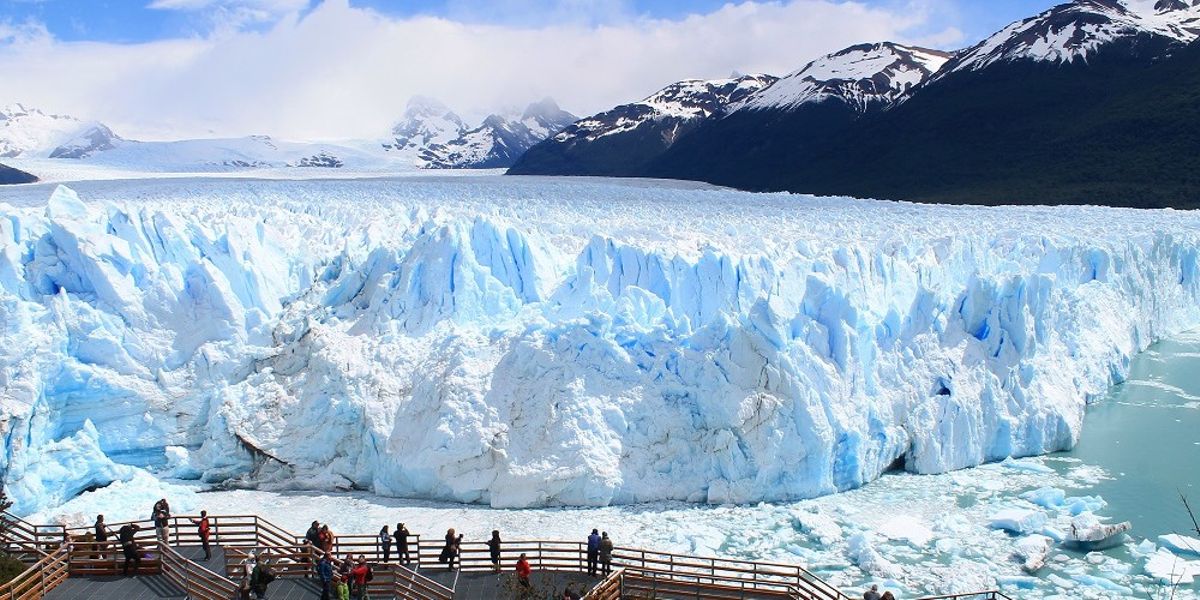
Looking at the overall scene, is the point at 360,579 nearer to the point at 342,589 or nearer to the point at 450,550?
the point at 342,589

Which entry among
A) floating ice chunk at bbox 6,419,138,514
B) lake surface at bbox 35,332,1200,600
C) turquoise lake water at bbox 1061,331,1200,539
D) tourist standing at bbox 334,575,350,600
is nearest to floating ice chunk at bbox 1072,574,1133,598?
lake surface at bbox 35,332,1200,600

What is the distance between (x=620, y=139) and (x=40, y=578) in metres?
82.0

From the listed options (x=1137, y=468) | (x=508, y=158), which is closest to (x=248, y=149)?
(x=508, y=158)

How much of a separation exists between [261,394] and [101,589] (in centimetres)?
485

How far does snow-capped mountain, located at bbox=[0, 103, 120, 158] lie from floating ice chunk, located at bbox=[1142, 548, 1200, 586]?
152 m

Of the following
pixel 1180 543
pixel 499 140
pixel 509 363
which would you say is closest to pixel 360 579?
pixel 509 363

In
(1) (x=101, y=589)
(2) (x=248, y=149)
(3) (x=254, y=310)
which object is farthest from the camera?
(2) (x=248, y=149)

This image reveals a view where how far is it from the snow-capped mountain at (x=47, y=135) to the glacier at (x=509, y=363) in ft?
463

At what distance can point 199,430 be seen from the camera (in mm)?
14195

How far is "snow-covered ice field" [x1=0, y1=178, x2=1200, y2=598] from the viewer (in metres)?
12.8

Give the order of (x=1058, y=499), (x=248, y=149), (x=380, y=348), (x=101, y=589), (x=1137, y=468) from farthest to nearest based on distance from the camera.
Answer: (x=248, y=149), (x=380, y=348), (x=1137, y=468), (x=1058, y=499), (x=101, y=589)

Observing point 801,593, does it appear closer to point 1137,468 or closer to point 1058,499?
point 1058,499

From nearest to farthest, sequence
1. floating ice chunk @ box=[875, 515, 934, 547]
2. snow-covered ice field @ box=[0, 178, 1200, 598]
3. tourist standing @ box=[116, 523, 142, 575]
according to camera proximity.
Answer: tourist standing @ box=[116, 523, 142, 575], floating ice chunk @ box=[875, 515, 934, 547], snow-covered ice field @ box=[0, 178, 1200, 598]

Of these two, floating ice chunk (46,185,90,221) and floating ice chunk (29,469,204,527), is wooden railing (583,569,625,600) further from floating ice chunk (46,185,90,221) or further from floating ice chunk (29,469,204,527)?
floating ice chunk (46,185,90,221)
